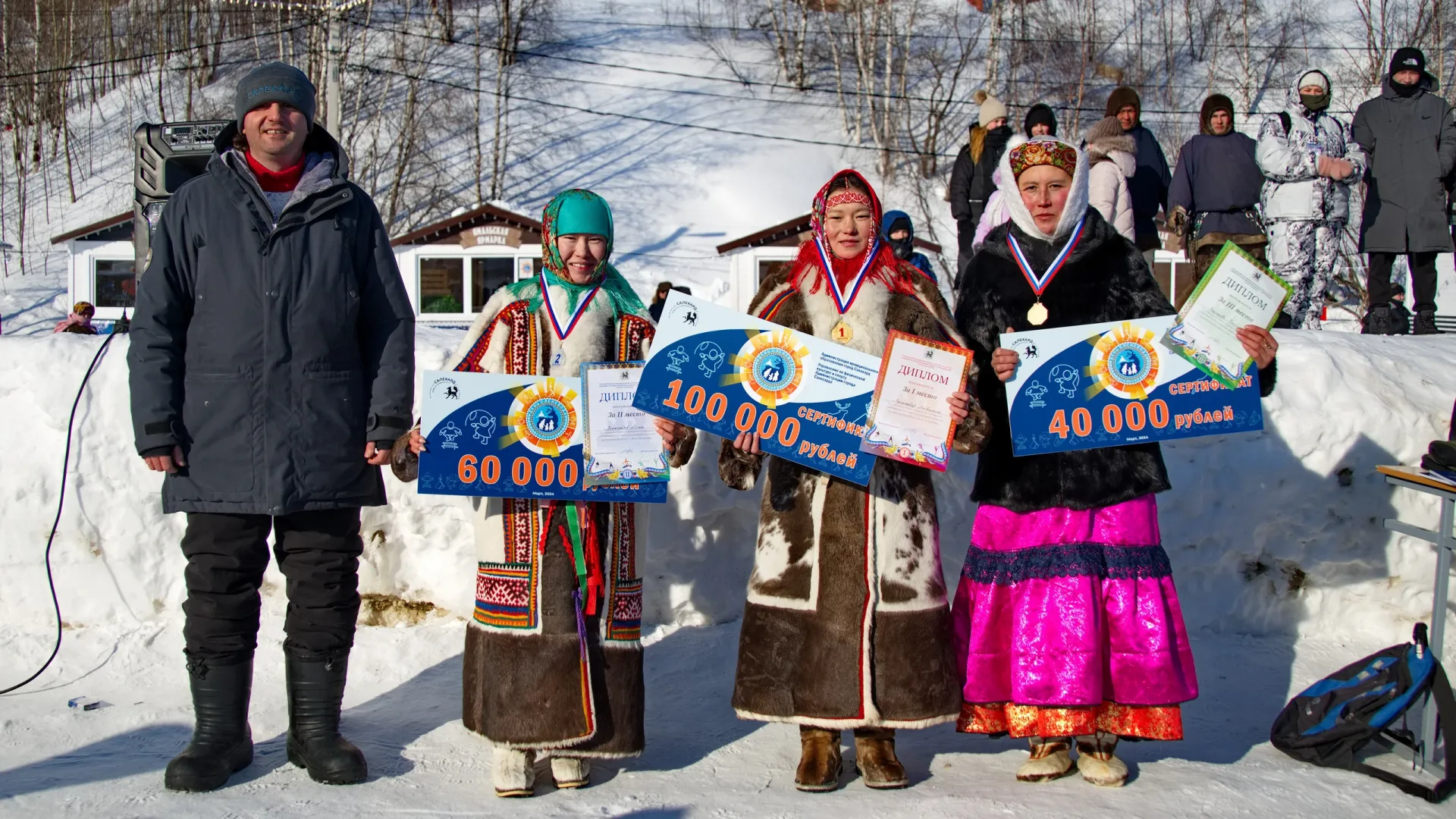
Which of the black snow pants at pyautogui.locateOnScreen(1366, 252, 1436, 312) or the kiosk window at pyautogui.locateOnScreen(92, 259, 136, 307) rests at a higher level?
the kiosk window at pyautogui.locateOnScreen(92, 259, 136, 307)

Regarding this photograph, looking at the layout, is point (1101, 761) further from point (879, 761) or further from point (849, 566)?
point (849, 566)

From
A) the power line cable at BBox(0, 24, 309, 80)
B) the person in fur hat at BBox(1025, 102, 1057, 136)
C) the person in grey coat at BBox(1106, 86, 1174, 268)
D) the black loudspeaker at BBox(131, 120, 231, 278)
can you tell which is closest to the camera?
the black loudspeaker at BBox(131, 120, 231, 278)

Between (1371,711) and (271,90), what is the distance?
3.65 metres

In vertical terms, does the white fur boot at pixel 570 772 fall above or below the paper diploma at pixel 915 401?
below

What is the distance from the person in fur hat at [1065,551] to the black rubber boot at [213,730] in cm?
209

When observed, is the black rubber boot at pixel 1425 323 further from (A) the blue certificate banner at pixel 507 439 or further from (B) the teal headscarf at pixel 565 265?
(A) the blue certificate banner at pixel 507 439

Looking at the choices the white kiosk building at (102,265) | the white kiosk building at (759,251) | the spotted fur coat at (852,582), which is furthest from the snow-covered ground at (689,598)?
the white kiosk building at (102,265)

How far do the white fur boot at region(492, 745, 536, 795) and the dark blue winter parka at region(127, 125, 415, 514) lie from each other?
85 centimetres

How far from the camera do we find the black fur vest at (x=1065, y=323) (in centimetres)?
333

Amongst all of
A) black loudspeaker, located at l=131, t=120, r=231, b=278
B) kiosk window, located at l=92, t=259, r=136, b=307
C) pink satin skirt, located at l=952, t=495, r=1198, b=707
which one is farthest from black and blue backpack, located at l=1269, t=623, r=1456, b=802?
kiosk window, located at l=92, t=259, r=136, b=307

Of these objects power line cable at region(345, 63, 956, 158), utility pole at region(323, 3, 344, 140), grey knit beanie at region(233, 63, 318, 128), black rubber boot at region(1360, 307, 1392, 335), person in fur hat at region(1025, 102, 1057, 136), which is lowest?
black rubber boot at region(1360, 307, 1392, 335)

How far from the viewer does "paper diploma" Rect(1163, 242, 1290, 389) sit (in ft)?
10.4

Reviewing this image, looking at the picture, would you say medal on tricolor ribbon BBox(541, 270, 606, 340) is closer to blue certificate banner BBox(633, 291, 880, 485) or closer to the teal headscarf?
the teal headscarf

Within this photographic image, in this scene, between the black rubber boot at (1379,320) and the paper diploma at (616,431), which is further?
the black rubber boot at (1379,320)
